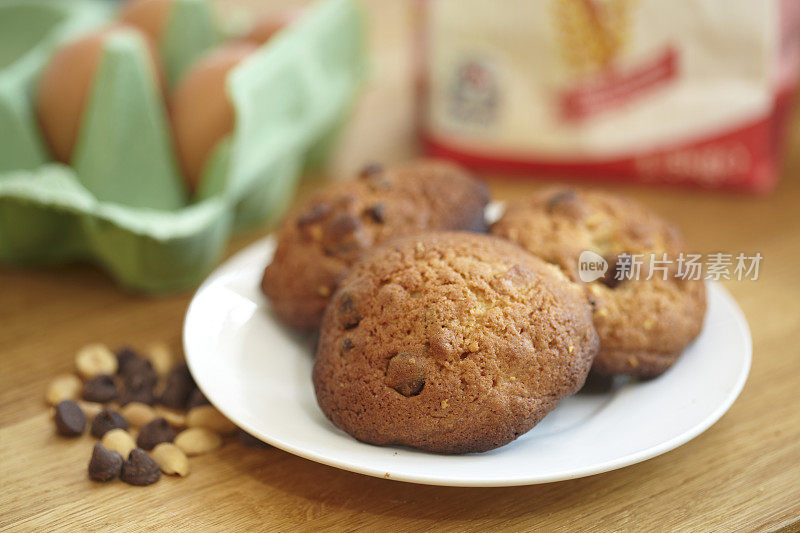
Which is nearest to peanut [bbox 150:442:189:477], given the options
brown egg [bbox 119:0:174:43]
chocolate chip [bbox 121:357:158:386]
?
chocolate chip [bbox 121:357:158:386]

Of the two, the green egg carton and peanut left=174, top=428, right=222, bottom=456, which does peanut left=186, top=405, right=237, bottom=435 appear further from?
the green egg carton

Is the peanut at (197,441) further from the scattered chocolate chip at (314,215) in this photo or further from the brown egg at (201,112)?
the brown egg at (201,112)

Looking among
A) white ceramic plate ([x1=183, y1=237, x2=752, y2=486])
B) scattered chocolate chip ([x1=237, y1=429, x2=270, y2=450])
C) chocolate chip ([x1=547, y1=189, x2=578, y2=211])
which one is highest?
chocolate chip ([x1=547, y1=189, x2=578, y2=211])

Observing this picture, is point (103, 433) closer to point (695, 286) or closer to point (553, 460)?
point (553, 460)

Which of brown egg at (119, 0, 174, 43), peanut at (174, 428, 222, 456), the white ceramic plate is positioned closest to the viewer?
the white ceramic plate

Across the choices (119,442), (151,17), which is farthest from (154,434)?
(151,17)

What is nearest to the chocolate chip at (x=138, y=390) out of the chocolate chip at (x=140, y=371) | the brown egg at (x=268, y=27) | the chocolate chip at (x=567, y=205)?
the chocolate chip at (x=140, y=371)

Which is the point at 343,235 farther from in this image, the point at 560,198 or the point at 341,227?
the point at 560,198

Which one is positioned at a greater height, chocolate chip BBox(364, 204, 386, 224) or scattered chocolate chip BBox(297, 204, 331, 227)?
chocolate chip BBox(364, 204, 386, 224)
